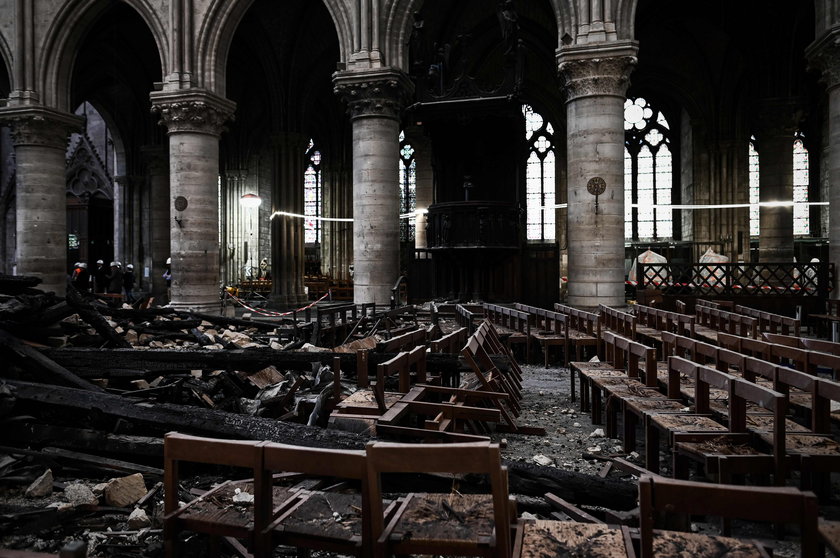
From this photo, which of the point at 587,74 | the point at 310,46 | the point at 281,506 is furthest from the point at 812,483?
the point at 310,46

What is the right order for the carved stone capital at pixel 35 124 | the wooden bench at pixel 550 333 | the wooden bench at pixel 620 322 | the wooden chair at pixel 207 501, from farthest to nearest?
the carved stone capital at pixel 35 124
the wooden bench at pixel 550 333
the wooden bench at pixel 620 322
the wooden chair at pixel 207 501

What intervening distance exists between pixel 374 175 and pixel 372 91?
75.1 inches

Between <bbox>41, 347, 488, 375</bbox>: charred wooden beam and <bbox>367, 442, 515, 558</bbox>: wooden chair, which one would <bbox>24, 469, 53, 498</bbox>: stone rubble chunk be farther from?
<bbox>367, 442, 515, 558</bbox>: wooden chair

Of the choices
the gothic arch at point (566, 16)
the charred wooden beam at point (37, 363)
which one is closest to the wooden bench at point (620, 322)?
the gothic arch at point (566, 16)

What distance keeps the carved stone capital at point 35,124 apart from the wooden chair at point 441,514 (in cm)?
1787

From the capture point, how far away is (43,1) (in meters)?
16.4

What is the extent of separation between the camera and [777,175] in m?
18.1

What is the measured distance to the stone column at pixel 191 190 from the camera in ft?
49.0

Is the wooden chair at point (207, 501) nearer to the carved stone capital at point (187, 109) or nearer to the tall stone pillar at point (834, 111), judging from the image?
the tall stone pillar at point (834, 111)

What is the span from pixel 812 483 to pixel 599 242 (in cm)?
883

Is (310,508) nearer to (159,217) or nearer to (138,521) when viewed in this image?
(138,521)

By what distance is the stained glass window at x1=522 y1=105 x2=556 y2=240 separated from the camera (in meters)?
25.6

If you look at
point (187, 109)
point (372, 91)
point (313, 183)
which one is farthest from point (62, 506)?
point (313, 183)

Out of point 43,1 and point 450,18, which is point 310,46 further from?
point 43,1
